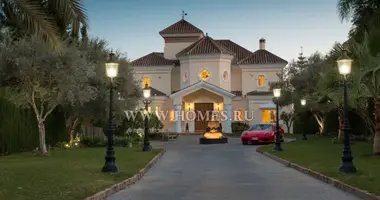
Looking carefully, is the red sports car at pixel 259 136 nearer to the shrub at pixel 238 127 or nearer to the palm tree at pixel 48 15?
the shrub at pixel 238 127

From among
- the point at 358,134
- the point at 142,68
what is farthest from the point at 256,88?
the point at 358,134

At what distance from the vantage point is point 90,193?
11.1 m

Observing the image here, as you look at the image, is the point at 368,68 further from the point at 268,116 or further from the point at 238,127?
the point at 268,116

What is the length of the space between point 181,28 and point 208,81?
908 centimetres

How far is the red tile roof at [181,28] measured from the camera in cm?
5941

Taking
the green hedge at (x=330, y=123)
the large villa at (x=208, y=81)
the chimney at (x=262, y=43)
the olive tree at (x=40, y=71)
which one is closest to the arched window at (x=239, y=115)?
the large villa at (x=208, y=81)

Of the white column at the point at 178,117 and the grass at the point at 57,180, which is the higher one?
the white column at the point at 178,117

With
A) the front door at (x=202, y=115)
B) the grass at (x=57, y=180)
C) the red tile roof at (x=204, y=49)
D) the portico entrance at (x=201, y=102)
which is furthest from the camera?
the front door at (x=202, y=115)

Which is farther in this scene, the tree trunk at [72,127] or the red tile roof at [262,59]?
Answer: the red tile roof at [262,59]

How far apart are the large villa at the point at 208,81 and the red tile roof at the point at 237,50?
822 millimetres

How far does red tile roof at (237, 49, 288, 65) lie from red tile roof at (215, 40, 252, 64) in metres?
1.55

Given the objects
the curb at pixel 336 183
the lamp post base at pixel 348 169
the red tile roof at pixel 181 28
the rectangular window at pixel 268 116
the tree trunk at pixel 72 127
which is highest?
the red tile roof at pixel 181 28

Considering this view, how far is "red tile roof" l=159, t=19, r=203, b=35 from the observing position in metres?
59.4

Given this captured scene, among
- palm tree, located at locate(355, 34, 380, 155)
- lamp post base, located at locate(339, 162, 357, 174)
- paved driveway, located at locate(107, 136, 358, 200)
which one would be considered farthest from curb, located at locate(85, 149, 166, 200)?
palm tree, located at locate(355, 34, 380, 155)
